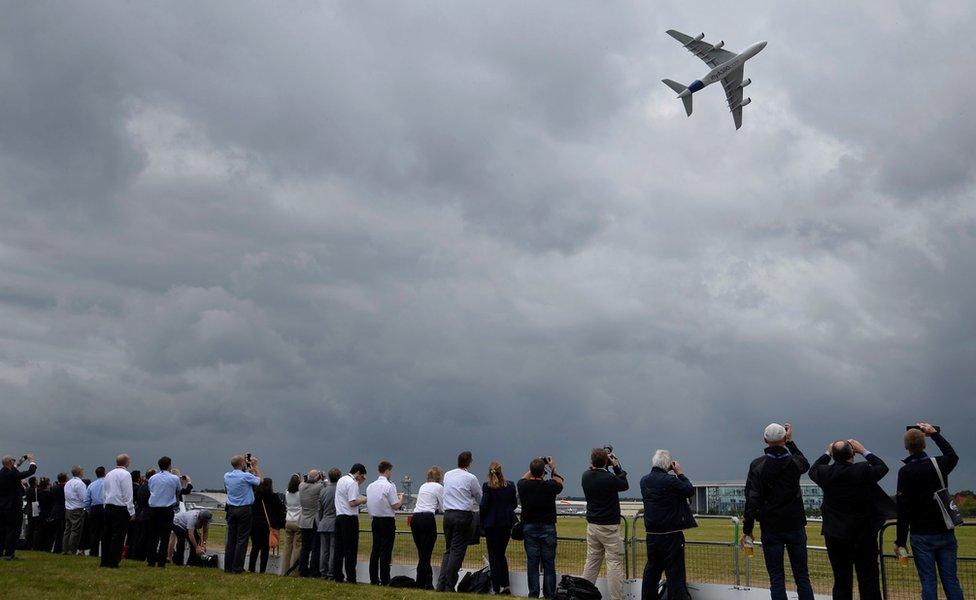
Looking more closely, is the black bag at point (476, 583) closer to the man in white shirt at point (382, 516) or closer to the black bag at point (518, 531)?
the black bag at point (518, 531)

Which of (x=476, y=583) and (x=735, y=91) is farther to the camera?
(x=735, y=91)

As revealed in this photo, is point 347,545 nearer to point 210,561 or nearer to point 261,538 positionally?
point 261,538

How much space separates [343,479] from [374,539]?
1.07 metres

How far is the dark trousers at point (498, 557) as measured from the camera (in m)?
12.8

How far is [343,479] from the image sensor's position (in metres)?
14.4

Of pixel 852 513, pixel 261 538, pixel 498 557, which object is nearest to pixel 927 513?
pixel 852 513

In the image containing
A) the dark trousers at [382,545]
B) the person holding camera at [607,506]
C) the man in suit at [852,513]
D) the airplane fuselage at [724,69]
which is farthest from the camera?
the airplane fuselage at [724,69]

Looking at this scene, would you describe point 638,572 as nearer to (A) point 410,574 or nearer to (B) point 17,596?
(A) point 410,574

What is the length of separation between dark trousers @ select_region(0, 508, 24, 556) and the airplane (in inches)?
1283

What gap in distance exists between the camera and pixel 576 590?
1112 centimetres

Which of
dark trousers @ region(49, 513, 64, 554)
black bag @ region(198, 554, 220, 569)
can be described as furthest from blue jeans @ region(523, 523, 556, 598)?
dark trousers @ region(49, 513, 64, 554)

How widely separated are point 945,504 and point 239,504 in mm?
10543

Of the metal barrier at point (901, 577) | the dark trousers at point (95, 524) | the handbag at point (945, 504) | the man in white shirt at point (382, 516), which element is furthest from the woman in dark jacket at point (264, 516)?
the handbag at point (945, 504)

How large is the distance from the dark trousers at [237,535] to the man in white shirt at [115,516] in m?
1.60
